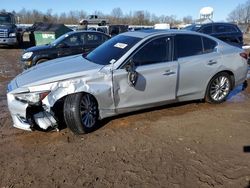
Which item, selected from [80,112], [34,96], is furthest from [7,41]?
[80,112]

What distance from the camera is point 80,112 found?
486 cm

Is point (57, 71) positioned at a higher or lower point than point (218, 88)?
higher

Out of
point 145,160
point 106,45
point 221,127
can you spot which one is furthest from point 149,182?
point 106,45

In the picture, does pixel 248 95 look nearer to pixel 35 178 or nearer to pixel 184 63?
pixel 184 63

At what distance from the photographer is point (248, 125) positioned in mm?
5484

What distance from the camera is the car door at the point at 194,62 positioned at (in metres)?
5.88

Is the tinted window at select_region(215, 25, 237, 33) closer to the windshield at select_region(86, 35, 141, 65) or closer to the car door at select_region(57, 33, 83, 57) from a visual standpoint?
the car door at select_region(57, 33, 83, 57)

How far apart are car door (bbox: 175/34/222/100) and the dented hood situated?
1627 millimetres

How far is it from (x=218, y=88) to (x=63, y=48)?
579 centimetres

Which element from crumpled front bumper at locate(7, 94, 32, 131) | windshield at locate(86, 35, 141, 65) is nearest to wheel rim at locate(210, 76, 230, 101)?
windshield at locate(86, 35, 141, 65)

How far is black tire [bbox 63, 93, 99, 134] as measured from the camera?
190 inches

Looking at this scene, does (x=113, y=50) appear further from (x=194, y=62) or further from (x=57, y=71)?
(x=194, y=62)

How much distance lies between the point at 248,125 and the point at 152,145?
1966mm

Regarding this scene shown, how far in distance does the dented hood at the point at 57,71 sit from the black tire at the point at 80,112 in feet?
1.22
